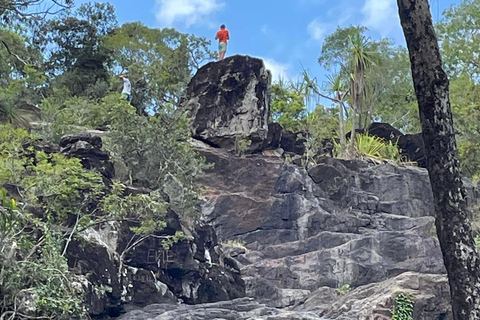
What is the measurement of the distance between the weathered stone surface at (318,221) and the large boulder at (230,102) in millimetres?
911

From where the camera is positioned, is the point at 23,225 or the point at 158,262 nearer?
the point at 23,225

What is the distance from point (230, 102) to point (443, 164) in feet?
51.5

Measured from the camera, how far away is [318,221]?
18.2 m

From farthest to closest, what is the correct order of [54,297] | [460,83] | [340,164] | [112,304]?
[460,83] → [340,164] → [112,304] → [54,297]

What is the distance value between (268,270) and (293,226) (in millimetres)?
2451

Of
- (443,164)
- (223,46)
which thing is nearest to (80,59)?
(223,46)

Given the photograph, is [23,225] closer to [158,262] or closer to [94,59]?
[158,262]

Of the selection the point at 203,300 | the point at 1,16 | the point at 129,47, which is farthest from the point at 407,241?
the point at 129,47

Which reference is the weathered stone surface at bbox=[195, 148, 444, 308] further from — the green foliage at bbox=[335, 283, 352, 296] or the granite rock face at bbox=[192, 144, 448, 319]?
the green foliage at bbox=[335, 283, 352, 296]

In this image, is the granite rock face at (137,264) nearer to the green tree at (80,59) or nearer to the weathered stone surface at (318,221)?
the weathered stone surface at (318,221)

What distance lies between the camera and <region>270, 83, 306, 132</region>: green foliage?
24781 millimetres

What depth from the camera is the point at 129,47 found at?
27656mm

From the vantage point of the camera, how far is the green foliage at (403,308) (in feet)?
37.9

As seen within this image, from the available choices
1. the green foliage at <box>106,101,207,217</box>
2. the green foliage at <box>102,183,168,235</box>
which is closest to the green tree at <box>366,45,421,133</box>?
the green foliage at <box>106,101,207,217</box>
